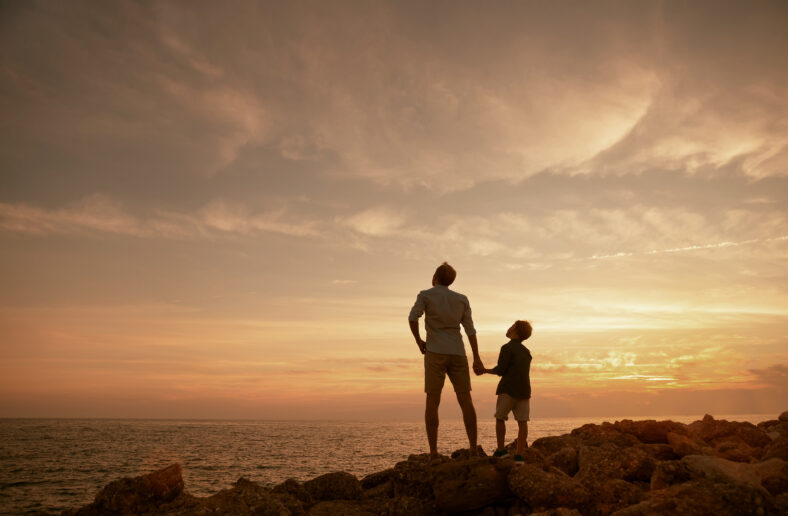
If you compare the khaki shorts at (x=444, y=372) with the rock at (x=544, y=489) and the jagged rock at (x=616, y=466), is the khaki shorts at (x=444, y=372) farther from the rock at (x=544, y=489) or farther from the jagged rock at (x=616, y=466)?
the jagged rock at (x=616, y=466)

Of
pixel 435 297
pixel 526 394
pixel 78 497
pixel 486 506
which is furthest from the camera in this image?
pixel 78 497

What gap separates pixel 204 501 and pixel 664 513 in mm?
5330

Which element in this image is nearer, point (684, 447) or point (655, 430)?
point (684, 447)

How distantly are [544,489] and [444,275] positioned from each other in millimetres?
2951

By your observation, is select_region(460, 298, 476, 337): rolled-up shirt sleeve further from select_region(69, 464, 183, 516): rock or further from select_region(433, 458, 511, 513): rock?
select_region(69, 464, 183, 516): rock

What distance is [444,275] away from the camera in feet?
23.1

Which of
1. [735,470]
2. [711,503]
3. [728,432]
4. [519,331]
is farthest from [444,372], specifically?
[728,432]

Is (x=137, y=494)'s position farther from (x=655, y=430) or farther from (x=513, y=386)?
(x=655, y=430)

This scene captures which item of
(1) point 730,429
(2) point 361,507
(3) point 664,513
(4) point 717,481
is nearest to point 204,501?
(2) point 361,507

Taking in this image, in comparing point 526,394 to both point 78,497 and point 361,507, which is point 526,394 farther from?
point 78,497

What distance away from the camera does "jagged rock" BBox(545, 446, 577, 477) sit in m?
7.78

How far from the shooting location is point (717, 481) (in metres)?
5.01

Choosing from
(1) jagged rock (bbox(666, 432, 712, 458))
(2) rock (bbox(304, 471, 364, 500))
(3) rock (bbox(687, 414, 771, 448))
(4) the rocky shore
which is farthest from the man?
(3) rock (bbox(687, 414, 771, 448))

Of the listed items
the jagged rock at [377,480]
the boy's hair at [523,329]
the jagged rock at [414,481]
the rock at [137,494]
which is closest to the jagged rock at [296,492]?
the jagged rock at [414,481]
